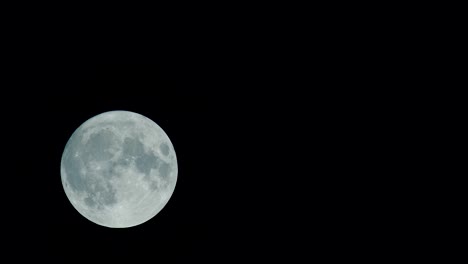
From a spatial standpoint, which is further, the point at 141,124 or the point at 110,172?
the point at 141,124

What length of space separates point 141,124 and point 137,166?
804 mm

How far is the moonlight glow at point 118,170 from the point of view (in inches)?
289

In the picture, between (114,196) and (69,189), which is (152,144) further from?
(69,189)

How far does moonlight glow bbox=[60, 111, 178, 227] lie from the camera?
24.1 ft

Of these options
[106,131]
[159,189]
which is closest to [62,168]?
[106,131]

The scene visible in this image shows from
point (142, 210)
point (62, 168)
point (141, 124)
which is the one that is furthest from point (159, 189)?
point (62, 168)

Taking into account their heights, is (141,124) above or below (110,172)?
above

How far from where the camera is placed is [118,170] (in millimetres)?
7297

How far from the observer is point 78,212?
26.5 feet

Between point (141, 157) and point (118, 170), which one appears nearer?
point (118, 170)

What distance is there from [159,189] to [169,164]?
1.49 ft

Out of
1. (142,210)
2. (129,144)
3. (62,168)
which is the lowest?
(142,210)

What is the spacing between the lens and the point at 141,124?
7.93 m

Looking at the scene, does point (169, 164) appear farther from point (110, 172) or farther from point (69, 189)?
point (69, 189)
